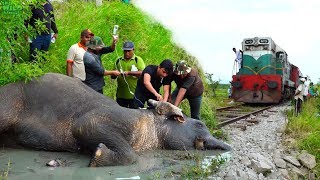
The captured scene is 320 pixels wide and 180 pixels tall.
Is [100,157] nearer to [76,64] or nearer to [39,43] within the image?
[76,64]

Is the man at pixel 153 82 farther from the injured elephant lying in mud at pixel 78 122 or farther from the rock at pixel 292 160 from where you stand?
the rock at pixel 292 160

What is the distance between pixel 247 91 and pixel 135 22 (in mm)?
9274

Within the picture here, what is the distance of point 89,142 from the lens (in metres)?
→ 5.42

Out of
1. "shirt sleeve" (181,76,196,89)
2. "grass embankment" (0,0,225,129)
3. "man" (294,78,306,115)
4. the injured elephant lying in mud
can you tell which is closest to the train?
"man" (294,78,306,115)

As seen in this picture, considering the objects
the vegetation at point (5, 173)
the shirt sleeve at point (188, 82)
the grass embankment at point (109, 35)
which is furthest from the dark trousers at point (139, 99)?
the vegetation at point (5, 173)

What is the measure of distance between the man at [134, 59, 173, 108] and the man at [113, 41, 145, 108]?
365mm

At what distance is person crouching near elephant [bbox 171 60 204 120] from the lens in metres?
7.22

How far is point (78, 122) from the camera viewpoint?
5.57 m

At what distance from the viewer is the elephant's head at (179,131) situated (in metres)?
6.24

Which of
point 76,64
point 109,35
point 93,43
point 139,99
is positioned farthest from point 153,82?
point 109,35

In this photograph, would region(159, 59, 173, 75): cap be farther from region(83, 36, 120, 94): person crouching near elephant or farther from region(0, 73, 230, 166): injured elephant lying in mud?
region(83, 36, 120, 94): person crouching near elephant

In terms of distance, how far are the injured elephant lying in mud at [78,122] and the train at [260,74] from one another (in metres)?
12.8

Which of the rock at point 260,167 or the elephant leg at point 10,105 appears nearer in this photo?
the rock at point 260,167

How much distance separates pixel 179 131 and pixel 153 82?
1.13 m
